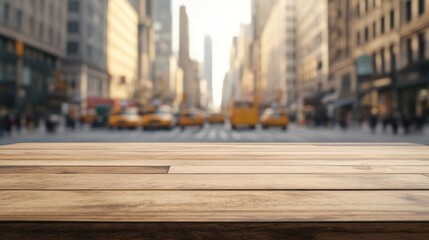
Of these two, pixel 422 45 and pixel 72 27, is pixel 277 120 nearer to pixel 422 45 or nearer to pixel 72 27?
pixel 422 45

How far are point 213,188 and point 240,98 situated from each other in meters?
59.7

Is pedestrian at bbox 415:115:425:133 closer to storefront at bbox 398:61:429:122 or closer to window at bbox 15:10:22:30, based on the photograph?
storefront at bbox 398:61:429:122

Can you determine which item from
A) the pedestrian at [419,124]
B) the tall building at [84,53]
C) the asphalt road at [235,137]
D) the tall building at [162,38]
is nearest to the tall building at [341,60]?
the pedestrian at [419,124]

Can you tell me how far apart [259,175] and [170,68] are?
17425 cm

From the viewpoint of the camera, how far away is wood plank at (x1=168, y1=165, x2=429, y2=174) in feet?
10.7

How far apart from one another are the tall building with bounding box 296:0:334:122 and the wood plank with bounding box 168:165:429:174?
4737cm

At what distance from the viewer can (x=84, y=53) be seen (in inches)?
2655

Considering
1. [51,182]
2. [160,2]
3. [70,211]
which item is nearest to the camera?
[70,211]

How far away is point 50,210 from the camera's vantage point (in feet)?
6.97

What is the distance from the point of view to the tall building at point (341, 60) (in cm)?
5454

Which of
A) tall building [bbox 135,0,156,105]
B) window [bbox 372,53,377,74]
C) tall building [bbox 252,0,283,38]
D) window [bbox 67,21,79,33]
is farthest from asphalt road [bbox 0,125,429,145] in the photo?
tall building [bbox 252,0,283,38]

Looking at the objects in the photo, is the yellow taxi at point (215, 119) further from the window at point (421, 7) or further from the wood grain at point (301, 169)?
A: the wood grain at point (301, 169)

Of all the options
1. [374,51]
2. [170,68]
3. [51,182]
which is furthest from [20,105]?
[170,68]

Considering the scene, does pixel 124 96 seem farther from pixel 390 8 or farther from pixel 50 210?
pixel 50 210
